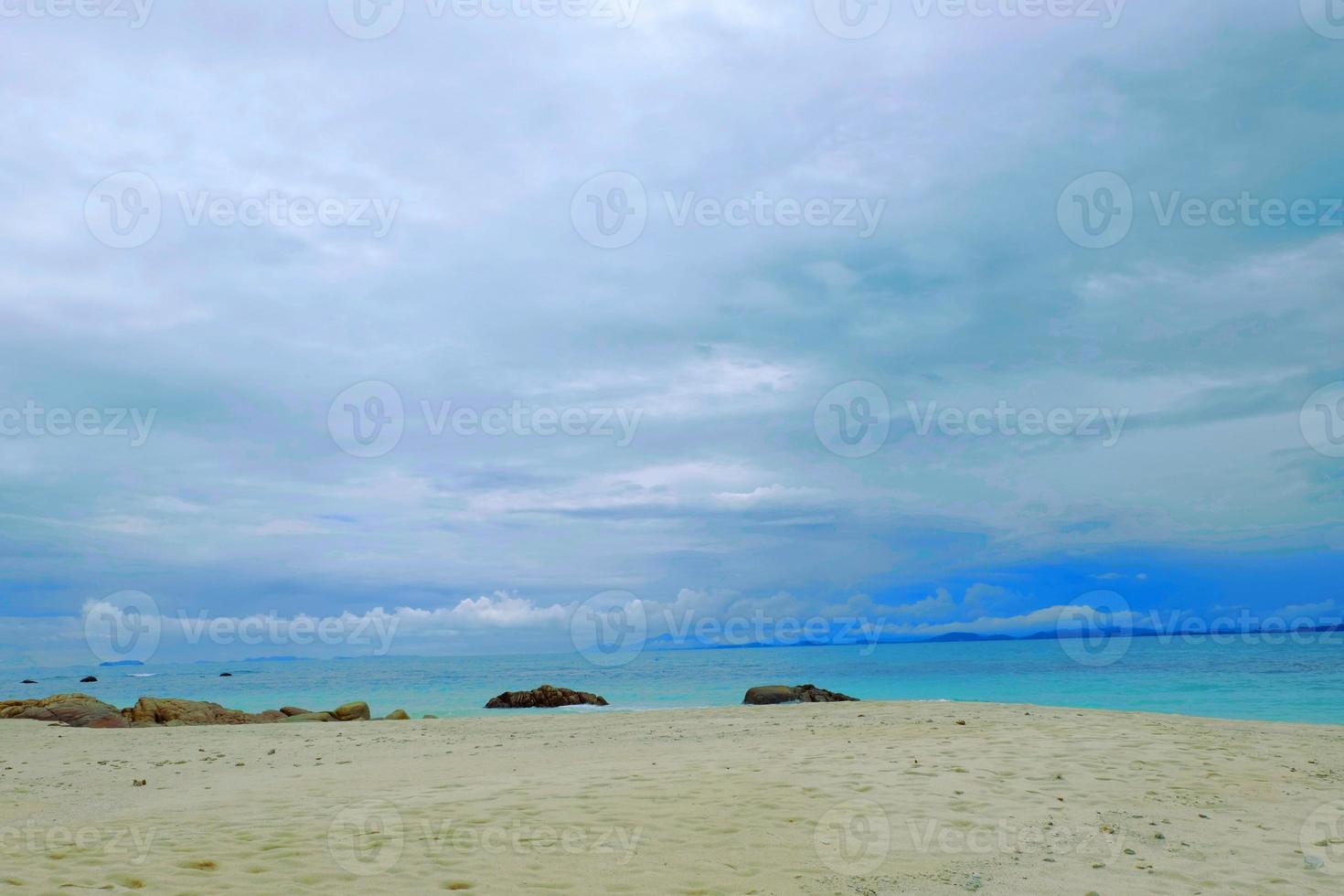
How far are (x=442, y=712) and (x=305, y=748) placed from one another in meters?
20.8

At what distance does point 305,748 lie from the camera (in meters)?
17.9

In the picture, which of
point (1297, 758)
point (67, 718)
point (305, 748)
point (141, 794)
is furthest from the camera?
point (67, 718)

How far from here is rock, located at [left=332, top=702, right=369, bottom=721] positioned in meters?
29.5

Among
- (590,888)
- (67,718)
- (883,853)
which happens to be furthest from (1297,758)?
(67,718)

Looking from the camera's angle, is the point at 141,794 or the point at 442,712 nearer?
the point at 141,794

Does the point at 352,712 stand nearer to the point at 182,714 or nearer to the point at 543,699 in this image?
the point at 182,714

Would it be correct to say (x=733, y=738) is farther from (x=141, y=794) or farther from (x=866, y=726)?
(x=141, y=794)

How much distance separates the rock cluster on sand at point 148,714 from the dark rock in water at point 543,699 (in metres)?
9.80

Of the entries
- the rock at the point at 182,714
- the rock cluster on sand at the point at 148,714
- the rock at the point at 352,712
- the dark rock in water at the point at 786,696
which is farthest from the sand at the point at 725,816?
the dark rock in water at the point at 786,696

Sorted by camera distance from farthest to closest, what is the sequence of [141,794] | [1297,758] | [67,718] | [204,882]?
[67,718]
[1297,758]
[141,794]
[204,882]

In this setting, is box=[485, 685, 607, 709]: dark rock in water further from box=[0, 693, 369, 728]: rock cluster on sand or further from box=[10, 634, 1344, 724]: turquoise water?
box=[0, 693, 369, 728]: rock cluster on sand

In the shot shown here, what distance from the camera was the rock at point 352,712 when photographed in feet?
96.6

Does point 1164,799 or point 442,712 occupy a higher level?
point 1164,799

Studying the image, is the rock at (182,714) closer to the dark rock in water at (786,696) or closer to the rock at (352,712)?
the rock at (352,712)
